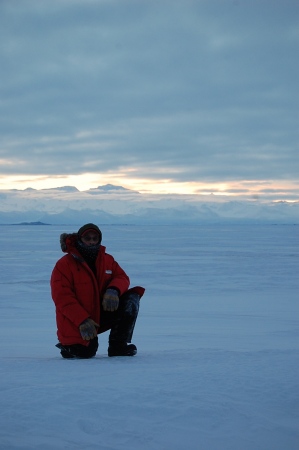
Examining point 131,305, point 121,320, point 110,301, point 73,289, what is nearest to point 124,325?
point 121,320

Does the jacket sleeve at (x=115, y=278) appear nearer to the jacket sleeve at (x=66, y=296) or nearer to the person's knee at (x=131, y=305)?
the person's knee at (x=131, y=305)

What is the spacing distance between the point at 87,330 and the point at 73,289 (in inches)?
13.9

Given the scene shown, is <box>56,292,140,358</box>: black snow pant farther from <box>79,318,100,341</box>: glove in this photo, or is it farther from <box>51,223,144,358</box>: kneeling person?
<box>79,318,100,341</box>: glove

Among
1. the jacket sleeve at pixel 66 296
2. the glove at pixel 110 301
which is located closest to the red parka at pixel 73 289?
the jacket sleeve at pixel 66 296

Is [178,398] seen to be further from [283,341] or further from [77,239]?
[283,341]

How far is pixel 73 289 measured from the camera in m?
4.11

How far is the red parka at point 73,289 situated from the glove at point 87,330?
0.17ft

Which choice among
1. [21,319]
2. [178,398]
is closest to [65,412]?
[178,398]

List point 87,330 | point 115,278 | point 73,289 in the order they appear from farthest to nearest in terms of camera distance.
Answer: point 115,278
point 73,289
point 87,330

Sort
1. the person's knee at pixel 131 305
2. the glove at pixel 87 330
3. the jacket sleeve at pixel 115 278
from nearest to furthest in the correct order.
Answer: the glove at pixel 87 330
the jacket sleeve at pixel 115 278
the person's knee at pixel 131 305

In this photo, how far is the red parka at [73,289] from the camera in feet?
13.2

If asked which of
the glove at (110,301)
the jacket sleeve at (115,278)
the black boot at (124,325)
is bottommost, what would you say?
the black boot at (124,325)

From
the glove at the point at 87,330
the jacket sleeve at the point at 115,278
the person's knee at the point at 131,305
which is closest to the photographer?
the glove at the point at 87,330

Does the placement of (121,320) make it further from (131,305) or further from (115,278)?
(115,278)
